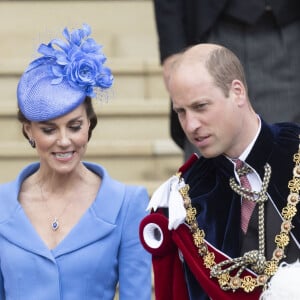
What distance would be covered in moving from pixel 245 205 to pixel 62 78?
926 millimetres

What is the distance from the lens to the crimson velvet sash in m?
3.94

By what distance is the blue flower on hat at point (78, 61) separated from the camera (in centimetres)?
448

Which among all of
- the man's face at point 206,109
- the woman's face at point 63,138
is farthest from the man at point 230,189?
the woman's face at point 63,138

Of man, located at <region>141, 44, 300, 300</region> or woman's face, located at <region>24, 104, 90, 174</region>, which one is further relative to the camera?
woman's face, located at <region>24, 104, 90, 174</region>

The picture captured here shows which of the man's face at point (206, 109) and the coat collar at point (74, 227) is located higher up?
the man's face at point (206, 109)

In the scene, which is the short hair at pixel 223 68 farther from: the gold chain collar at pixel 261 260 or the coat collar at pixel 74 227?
the coat collar at pixel 74 227

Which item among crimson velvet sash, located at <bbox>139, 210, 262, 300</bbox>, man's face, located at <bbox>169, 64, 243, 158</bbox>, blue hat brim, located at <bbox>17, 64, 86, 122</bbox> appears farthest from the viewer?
blue hat brim, located at <bbox>17, 64, 86, 122</bbox>

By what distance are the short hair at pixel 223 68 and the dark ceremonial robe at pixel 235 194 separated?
0.21 meters

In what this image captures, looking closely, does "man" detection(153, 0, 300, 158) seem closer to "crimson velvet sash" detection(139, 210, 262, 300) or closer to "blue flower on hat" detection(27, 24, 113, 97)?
"blue flower on hat" detection(27, 24, 113, 97)

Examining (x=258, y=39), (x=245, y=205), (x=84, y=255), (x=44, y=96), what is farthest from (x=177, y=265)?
(x=258, y=39)

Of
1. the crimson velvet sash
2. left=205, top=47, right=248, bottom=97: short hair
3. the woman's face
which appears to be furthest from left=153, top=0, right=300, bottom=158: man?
left=205, top=47, right=248, bottom=97: short hair

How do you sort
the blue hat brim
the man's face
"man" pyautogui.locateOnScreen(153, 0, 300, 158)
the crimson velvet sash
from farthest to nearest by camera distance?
1. "man" pyautogui.locateOnScreen(153, 0, 300, 158)
2. the blue hat brim
3. the crimson velvet sash
4. the man's face

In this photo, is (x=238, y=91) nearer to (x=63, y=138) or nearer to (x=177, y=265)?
(x=177, y=265)

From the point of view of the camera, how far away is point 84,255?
4.46 metres
